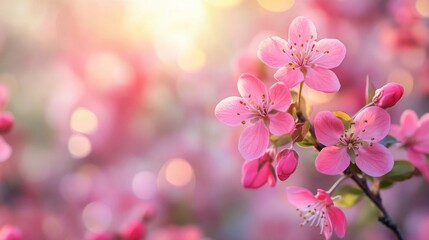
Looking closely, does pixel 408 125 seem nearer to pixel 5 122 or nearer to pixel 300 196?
pixel 300 196

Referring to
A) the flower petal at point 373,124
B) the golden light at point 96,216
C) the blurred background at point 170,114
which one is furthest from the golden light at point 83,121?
the flower petal at point 373,124

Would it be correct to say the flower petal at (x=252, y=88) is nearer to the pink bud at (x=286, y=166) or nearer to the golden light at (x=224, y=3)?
the pink bud at (x=286, y=166)

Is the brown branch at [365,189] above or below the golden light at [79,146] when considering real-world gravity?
below

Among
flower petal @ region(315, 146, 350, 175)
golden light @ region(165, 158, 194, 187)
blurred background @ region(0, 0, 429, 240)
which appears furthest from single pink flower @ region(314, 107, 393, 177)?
golden light @ region(165, 158, 194, 187)

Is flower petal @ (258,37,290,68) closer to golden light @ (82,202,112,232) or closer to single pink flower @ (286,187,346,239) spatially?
single pink flower @ (286,187,346,239)

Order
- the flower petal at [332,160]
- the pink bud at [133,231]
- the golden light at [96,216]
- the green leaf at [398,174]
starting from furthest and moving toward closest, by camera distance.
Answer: the golden light at [96,216], the pink bud at [133,231], the green leaf at [398,174], the flower petal at [332,160]

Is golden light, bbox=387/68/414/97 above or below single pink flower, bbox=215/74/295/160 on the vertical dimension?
below

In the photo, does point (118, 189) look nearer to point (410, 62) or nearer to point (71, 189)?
point (71, 189)
